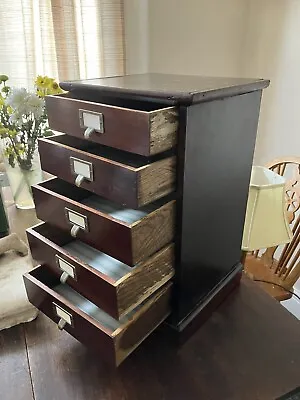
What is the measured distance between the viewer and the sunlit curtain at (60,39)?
1.31 metres

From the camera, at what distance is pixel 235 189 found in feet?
2.38

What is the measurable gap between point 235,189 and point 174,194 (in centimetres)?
20

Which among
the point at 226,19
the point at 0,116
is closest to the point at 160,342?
the point at 0,116

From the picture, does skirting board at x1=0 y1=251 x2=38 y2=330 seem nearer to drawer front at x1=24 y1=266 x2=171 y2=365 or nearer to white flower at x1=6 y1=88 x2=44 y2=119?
drawer front at x1=24 y1=266 x2=171 y2=365

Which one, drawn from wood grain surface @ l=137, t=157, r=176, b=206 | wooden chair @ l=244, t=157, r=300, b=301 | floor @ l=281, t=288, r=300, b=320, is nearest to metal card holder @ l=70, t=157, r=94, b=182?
wood grain surface @ l=137, t=157, r=176, b=206

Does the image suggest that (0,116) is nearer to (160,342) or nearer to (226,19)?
(160,342)

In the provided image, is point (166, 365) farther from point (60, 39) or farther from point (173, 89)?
point (60, 39)

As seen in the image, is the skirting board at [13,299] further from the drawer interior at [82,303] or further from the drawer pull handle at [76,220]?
the drawer pull handle at [76,220]

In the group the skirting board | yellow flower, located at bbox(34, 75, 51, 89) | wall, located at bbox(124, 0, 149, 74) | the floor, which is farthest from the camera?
the floor

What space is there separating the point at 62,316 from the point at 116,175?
285mm

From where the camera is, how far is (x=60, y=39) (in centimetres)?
140

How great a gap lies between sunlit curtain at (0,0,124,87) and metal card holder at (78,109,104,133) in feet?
3.05

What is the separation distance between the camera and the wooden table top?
0.60m

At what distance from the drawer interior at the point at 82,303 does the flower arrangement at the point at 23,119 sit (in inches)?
16.5
